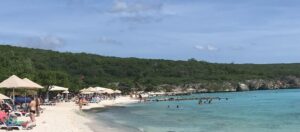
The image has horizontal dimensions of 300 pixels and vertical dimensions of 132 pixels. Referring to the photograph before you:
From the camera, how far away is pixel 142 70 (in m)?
158

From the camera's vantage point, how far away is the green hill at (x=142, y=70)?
421 feet

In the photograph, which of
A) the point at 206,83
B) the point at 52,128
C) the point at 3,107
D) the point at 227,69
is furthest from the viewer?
the point at 227,69

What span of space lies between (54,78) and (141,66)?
96494mm

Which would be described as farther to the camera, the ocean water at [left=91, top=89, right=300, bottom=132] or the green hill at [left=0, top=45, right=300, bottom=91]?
the green hill at [left=0, top=45, right=300, bottom=91]

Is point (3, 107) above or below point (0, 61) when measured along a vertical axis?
below

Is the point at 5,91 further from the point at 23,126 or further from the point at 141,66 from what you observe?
the point at 141,66

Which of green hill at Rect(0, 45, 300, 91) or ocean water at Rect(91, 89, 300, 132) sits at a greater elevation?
green hill at Rect(0, 45, 300, 91)

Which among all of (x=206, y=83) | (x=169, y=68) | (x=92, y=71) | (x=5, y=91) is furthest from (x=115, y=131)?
(x=169, y=68)

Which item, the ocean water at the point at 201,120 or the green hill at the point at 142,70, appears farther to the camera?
the green hill at the point at 142,70

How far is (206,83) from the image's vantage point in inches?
6186

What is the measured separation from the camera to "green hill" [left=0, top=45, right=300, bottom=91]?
128m

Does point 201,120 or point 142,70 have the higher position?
point 142,70

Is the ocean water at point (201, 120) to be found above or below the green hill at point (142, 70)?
below

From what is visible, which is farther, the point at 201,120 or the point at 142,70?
the point at 142,70
